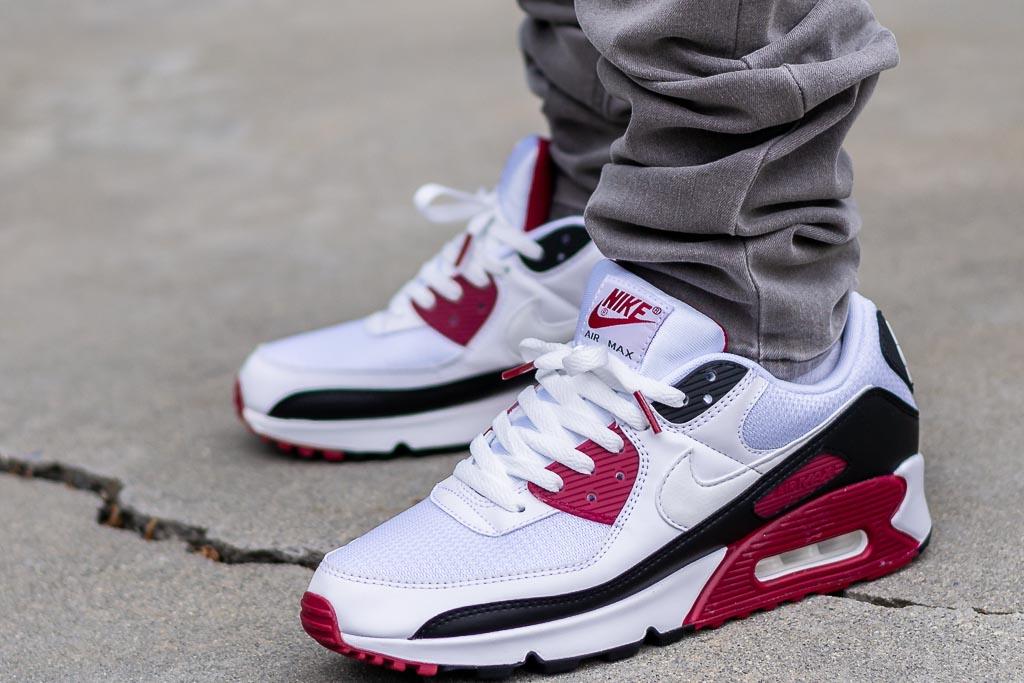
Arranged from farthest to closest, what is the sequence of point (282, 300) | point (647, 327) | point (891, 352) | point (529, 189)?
point (282, 300)
point (529, 189)
point (891, 352)
point (647, 327)

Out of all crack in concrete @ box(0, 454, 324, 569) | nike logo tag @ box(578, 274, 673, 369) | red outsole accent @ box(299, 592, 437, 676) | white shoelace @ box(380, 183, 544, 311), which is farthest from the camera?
white shoelace @ box(380, 183, 544, 311)

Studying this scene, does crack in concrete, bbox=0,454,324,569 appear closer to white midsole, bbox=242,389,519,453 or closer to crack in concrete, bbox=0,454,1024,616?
crack in concrete, bbox=0,454,1024,616

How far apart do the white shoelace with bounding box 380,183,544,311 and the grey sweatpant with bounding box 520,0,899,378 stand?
1.19 feet

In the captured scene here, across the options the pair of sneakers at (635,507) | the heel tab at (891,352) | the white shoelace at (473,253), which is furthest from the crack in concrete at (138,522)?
the heel tab at (891,352)

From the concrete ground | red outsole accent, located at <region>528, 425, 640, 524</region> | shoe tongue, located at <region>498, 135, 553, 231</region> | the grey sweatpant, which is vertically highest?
the grey sweatpant

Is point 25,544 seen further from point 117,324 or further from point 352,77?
point 352,77

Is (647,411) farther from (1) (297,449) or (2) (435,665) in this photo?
(1) (297,449)

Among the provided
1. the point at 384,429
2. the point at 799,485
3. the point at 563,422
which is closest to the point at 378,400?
the point at 384,429

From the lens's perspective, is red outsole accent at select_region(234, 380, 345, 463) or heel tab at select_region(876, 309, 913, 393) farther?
red outsole accent at select_region(234, 380, 345, 463)

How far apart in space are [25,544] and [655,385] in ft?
2.62

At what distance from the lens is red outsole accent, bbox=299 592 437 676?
1.04 meters

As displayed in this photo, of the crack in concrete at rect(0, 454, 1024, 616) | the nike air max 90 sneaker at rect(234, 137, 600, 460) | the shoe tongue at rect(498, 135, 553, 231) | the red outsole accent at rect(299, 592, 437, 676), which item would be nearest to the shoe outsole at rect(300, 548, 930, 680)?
the red outsole accent at rect(299, 592, 437, 676)

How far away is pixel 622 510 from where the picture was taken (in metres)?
1.12

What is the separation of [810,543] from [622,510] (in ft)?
0.70
